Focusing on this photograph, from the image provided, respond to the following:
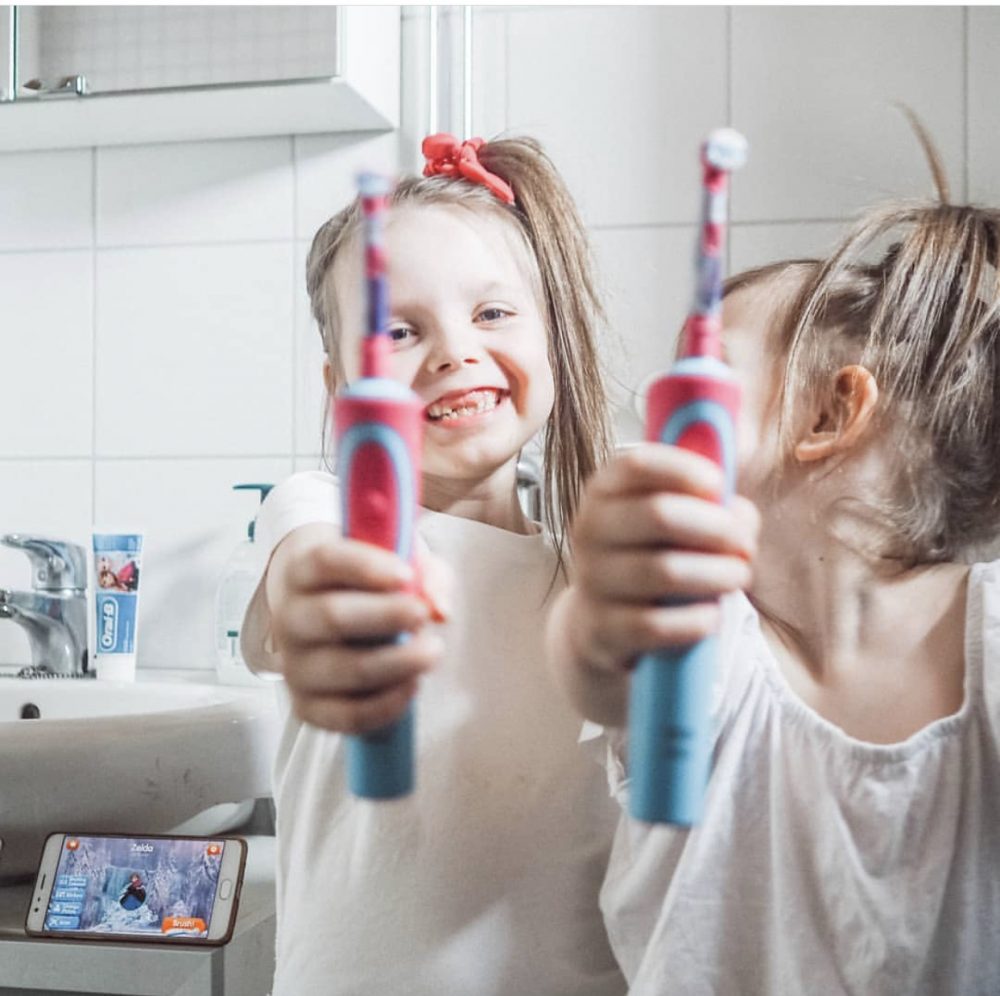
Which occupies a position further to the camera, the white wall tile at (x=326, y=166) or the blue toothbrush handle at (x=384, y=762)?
the white wall tile at (x=326, y=166)

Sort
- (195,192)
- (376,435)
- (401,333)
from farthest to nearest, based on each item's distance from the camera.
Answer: (195,192) → (401,333) → (376,435)

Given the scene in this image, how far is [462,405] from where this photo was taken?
14.3 inches

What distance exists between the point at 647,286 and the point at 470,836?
0.56 meters

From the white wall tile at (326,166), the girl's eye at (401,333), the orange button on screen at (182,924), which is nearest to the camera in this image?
the girl's eye at (401,333)

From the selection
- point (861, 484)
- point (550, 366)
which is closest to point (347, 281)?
point (550, 366)

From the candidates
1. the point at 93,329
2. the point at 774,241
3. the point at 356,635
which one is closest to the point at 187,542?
the point at 93,329

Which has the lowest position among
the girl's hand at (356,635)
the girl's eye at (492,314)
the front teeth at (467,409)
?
the girl's hand at (356,635)

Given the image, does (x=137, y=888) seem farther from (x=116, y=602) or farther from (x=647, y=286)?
(x=647, y=286)

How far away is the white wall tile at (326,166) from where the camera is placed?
1.00 meters

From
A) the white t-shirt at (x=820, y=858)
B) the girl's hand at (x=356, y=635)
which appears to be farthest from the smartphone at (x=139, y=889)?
the girl's hand at (x=356, y=635)

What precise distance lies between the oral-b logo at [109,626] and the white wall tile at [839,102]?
59 cm

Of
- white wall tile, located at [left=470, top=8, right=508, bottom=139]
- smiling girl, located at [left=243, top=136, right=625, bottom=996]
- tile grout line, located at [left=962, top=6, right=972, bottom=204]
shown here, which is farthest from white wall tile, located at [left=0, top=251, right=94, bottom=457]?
tile grout line, located at [left=962, top=6, right=972, bottom=204]

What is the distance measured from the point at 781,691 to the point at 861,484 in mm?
88

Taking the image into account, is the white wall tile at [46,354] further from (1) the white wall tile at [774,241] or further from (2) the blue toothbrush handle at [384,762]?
(2) the blue toothbrush handle at [384,762]
